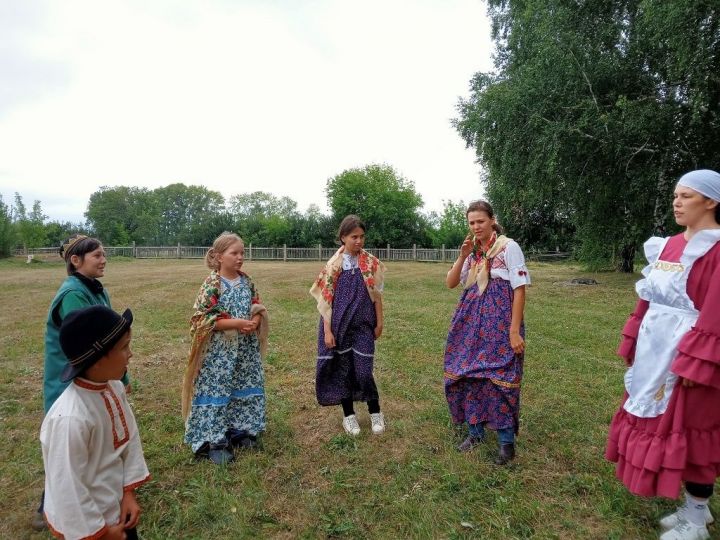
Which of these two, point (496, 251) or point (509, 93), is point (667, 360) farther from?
point (509, 93)

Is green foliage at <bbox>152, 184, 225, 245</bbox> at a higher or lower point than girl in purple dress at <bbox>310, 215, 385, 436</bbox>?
higher

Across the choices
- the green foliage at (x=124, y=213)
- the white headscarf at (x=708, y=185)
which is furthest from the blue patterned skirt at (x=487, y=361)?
the green foliage at (x=124, y=213)

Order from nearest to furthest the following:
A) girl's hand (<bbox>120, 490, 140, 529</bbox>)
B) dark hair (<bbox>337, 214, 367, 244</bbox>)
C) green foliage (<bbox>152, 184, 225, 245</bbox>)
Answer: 1. girl's hand (<bbox>120, 490, 140, 529</bbox>)
2. dark hair (<bbox>337, 214, 367, 244</bbox>)
3. green foliage (<bbox>152, 184, 225, 245</bbox>)

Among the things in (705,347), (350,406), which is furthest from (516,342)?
(350,406)

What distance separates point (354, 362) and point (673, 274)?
234 cm

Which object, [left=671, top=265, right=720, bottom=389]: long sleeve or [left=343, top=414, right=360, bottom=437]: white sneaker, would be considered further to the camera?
[left=343, top=414, right=360, bottom=437]: white sneaker

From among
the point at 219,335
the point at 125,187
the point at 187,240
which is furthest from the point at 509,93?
the point at 125,187

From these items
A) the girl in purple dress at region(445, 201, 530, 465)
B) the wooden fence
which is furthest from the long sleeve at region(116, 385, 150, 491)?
the wooden fence

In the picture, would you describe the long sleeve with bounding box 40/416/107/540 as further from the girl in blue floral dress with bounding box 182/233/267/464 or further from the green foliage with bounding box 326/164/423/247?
the green foliage with bounding box 326/164/423/247

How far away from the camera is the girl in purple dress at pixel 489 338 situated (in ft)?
10.8

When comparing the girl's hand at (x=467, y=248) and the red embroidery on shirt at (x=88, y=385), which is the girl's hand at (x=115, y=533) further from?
the girl's hand at (x=467, y=248)

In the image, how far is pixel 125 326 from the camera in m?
1.80

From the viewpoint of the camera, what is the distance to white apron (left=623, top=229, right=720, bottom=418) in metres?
2.41

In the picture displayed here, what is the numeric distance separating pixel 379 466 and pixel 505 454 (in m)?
0.92
